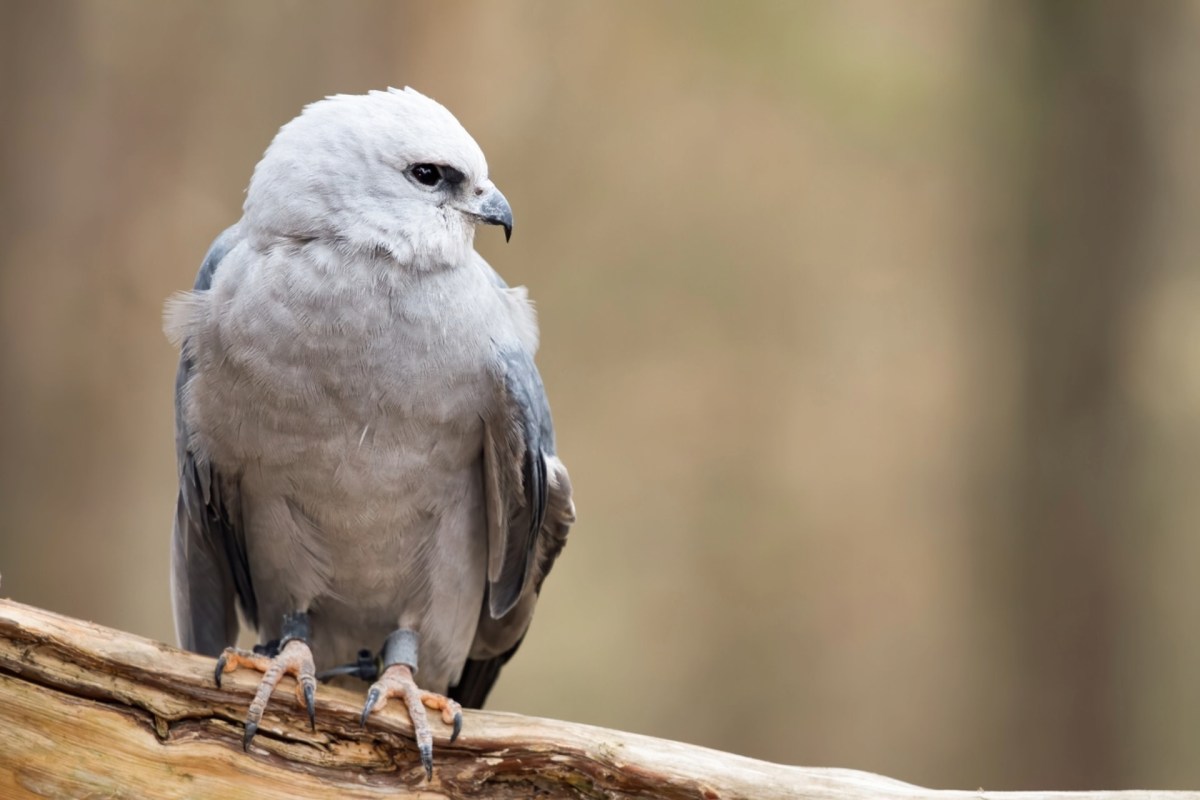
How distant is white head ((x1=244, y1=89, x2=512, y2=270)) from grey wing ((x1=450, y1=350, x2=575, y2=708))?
20.5 inches

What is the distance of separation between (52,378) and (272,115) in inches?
81.4

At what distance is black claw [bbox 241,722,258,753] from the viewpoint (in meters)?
3.26

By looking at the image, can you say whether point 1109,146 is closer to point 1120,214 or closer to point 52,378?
point 1120,214

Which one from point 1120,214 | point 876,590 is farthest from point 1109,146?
point 876,590

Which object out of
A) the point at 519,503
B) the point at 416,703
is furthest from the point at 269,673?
the point at 519,503

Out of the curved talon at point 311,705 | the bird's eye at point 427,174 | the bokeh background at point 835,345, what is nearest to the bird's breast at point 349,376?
the bird's eye at point 427,174

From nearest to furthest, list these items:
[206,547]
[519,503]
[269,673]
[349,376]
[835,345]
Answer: [269,673] < [349,376] < [519,503] < [206,547] < [835,345]

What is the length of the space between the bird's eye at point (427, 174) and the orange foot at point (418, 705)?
5.38 feet

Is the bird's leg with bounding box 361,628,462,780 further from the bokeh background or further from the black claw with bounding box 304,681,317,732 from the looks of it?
the bokeh background

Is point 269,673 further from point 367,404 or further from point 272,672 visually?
point 367,404

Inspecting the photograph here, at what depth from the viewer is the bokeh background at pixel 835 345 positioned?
24.0 feet

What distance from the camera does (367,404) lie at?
360 centimetres

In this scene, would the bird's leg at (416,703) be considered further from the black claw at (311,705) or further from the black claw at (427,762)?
the black claw at (311,705)

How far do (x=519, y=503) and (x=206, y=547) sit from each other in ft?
3.95
